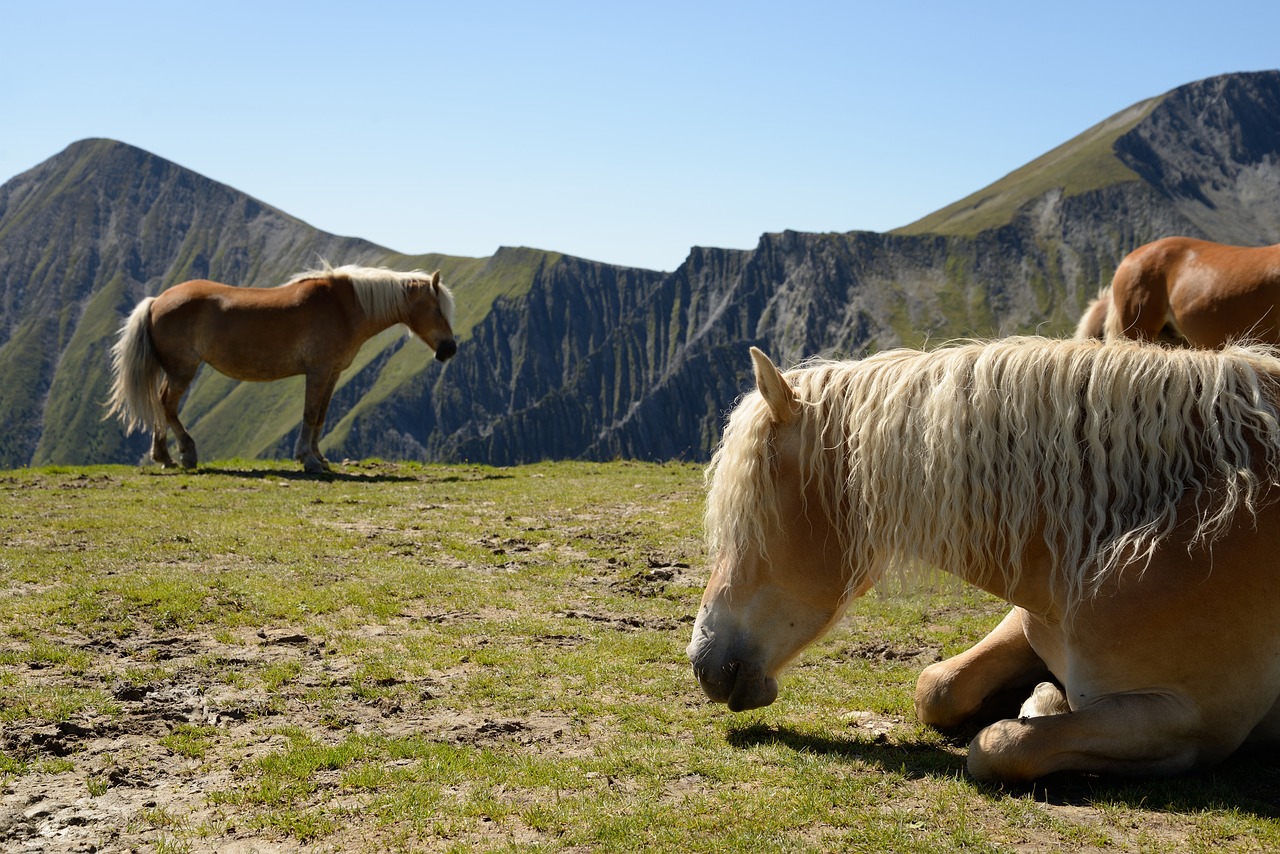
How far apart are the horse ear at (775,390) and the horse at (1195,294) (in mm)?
8047

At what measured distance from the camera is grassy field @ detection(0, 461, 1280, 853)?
11.9 feet

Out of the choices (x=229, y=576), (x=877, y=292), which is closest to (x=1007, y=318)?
(x=877, y=292)

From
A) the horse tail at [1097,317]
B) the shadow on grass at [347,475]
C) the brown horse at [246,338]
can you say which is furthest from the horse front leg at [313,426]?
the horse tail at [1097,317]

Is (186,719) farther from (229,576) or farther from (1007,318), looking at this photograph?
(1007,318)

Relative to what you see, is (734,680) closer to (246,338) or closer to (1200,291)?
(1200,291)

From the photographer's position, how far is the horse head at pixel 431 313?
1712 centimetres

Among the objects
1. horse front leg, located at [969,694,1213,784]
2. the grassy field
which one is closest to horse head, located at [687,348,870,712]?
the grassy field

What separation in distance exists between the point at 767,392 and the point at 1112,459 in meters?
1.47

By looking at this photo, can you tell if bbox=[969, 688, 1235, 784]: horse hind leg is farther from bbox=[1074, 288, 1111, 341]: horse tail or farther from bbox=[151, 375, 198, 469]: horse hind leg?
bbox=[151, 375, 198, 469]: horse hind leg

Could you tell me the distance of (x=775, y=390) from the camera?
4.14 metres

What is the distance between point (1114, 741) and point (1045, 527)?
Result: 87cm

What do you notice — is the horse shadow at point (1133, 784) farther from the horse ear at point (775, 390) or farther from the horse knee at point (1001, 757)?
the horse ear at point (775, 390)

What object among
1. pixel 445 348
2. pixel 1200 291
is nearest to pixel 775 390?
pixel 1200 291

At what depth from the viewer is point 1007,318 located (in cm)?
17962
